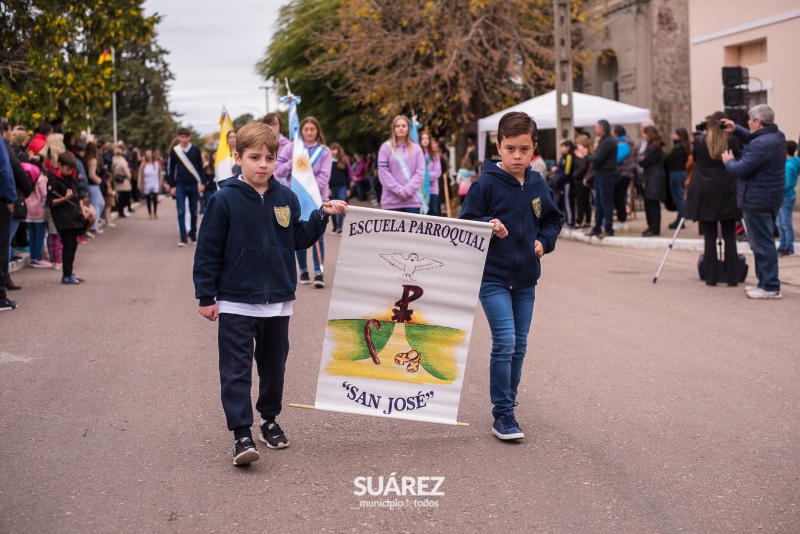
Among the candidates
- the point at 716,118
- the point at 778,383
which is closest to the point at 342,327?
the point at 778,383

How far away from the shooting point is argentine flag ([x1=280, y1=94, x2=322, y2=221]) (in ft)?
39.2

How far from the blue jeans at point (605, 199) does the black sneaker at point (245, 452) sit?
14.4 m

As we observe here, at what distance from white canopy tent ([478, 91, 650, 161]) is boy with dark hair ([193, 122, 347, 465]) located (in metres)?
17.6

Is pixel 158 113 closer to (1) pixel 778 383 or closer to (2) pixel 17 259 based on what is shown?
(2) pixel 17 259

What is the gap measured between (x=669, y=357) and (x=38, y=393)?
459 centimetres

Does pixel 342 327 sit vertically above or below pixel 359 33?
below

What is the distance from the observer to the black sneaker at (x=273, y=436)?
18.7 ft

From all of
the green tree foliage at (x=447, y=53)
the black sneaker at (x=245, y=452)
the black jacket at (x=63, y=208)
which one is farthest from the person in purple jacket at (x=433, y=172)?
the black sneaker at (x=245, y=452)

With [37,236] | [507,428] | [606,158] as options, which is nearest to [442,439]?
[507,428]

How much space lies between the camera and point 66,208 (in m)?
13.1

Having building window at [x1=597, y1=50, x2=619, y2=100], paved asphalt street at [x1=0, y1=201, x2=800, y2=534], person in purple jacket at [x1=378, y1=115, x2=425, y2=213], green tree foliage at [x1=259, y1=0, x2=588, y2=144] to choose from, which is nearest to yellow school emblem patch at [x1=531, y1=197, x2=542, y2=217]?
paved asphalt street at [x1=0, y1=201, x2=800, y2=534]

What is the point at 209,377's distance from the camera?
7594 mm

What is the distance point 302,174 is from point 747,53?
58.1 ft

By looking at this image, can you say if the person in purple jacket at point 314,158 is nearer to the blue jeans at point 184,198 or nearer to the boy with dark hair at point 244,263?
the blue jeans at point 184,198
